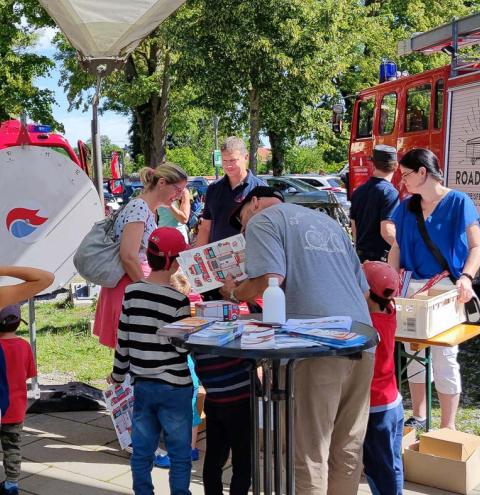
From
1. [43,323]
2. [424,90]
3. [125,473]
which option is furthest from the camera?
[424,90]

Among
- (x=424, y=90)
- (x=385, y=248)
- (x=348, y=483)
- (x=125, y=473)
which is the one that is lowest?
(x=125, y=473)

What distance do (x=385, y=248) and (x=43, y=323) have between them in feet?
15.8

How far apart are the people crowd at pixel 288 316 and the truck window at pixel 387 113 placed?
689cm

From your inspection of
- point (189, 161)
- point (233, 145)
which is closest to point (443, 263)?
point (233, 145)

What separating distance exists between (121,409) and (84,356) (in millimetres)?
2908

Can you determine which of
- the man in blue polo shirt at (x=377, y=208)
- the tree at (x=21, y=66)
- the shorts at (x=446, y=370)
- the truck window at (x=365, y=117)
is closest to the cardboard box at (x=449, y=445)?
the shorts at (x=446, y=370)

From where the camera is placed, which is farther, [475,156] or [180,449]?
[475,156]

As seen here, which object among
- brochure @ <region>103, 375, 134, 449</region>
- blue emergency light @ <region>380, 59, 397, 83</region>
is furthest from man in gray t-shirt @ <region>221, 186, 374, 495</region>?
blue emergency light @ <region>380, 59, 397, 83</region>

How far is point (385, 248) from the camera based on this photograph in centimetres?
599

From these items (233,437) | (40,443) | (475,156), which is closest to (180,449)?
(233,437)

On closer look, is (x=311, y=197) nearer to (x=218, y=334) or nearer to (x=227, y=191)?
(x=227, y=191)

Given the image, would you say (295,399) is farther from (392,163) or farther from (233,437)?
(392,163)

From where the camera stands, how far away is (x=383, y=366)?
342 centimetres

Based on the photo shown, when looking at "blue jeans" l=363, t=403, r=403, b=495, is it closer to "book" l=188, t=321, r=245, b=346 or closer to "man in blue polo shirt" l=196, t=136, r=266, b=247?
"book" l=188, t=321, r=245, b=346
